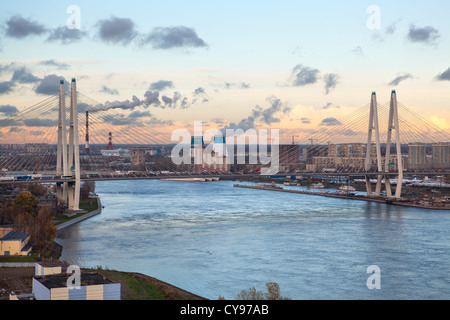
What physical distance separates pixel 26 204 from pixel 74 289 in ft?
19.9

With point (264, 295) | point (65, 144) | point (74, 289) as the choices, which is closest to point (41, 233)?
point (74, 289)

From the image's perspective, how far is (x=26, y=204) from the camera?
9.38 meters

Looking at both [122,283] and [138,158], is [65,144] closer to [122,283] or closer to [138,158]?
[122,283]

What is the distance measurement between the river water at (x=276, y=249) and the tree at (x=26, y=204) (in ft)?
3.14

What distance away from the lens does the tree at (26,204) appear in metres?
9.09

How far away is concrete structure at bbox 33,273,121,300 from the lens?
12.3 ft

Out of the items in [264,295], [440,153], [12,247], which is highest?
[440,153]

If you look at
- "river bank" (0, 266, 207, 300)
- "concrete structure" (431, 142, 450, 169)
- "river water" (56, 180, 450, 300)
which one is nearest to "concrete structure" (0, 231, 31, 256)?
"river water" (56, 180, 450, 300)

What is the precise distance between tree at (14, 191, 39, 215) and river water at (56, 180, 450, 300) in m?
0.96

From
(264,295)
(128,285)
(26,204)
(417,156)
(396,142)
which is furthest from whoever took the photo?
(417,156)

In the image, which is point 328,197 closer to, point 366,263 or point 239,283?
point 366,263

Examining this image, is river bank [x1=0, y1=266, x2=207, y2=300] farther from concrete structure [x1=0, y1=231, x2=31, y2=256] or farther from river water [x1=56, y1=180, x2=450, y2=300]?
concrete structure [x1=0, y1=231, x2=31, y2=256]

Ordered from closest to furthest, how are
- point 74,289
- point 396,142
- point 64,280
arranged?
point 74,289
point 64,280
point 396,142

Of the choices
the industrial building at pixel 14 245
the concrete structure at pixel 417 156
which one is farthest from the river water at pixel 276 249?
the concrete structure at pixel 417 156
